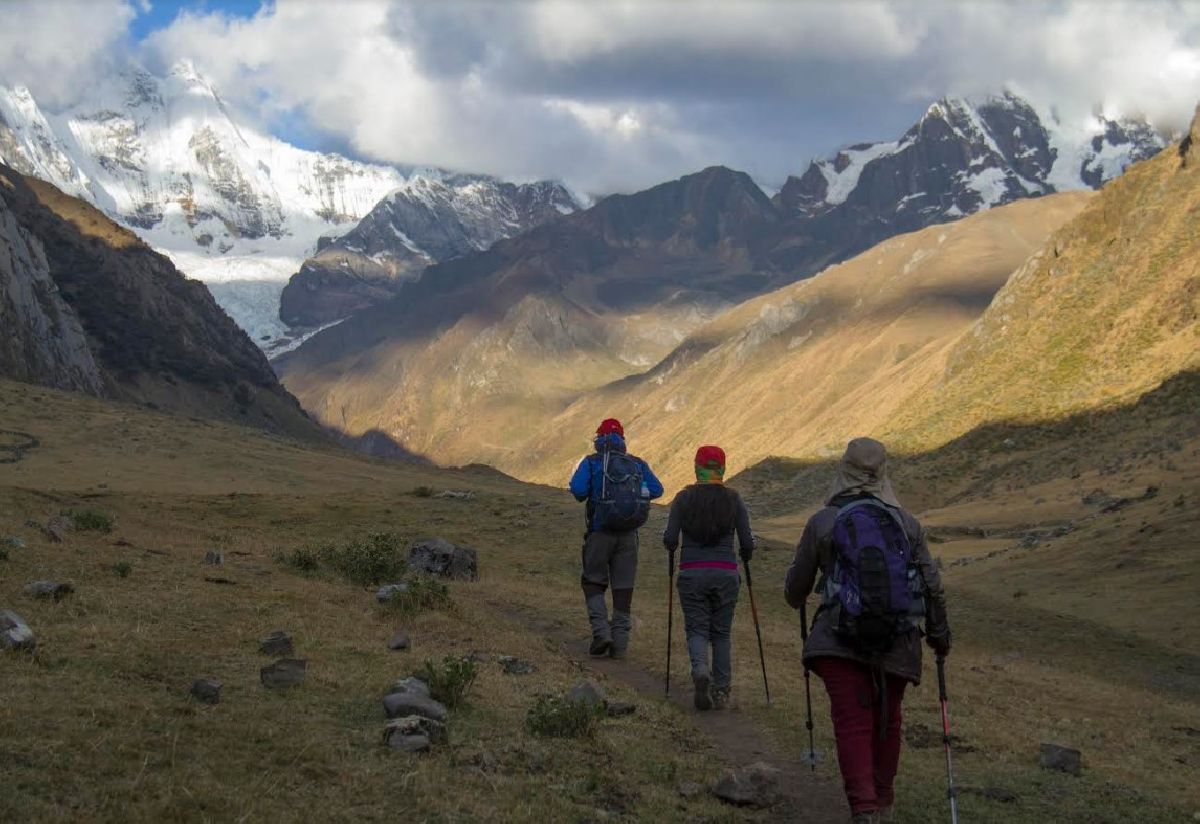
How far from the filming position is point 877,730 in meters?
8.72

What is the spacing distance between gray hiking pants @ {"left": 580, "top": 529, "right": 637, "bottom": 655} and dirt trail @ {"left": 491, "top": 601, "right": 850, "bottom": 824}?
1.40 ft

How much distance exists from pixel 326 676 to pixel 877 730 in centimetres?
560

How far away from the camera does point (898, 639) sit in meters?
8.62

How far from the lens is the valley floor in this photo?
817cm

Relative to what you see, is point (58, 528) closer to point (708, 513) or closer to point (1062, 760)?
point (708, 513)

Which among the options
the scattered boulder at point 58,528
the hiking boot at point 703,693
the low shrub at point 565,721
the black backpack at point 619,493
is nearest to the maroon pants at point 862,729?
the low shrub at point 565,721

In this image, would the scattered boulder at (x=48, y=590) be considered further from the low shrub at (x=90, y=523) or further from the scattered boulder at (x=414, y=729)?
the low shrub at (x=90, y=523)

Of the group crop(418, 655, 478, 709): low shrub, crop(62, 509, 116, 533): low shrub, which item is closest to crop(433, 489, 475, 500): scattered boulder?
crop(62, 509, 116, 533): low shrub

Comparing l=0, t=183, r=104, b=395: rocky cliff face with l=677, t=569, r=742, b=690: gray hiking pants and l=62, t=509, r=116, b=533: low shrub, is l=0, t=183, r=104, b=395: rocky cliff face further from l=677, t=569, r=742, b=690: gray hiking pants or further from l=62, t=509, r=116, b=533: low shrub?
l=677, t=569, r=742, b=690: gray hiking pants

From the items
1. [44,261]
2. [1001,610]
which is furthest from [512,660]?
[44,261]

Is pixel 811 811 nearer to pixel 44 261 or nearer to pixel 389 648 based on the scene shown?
pixel 389 648

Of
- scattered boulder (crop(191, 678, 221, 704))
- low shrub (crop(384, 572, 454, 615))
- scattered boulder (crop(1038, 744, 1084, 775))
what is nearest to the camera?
scattered boulder (crop(191, 678, 221, 704))

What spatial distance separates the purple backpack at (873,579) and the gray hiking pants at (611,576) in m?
7.13

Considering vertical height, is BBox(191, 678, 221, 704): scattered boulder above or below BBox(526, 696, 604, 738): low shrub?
above
